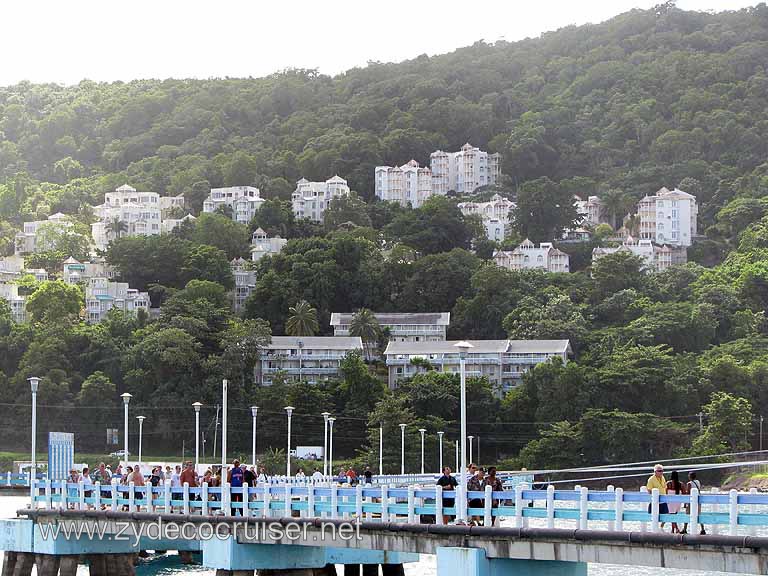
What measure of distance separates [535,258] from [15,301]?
59.4 metres

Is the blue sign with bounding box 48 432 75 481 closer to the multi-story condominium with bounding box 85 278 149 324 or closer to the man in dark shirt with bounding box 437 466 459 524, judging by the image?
the man in dark shirt with bounding box 437 466 459 524

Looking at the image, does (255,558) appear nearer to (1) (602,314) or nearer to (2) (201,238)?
(1) (602,314)

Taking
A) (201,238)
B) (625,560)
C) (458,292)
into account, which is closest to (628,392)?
(458,292)

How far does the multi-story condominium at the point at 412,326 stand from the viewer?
16675 centimetres

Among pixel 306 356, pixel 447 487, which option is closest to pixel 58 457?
pixel 447 487

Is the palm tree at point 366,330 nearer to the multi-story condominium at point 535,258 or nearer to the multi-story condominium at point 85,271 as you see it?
the multi-story condominium at point 535,258

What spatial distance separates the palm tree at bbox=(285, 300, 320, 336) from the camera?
542 feet

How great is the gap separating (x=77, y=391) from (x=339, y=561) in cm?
10855

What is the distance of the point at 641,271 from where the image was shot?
177 m

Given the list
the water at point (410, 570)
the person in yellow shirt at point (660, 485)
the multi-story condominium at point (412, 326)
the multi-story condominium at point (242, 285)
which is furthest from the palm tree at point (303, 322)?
the person in yellow shirt at point (660, 485)

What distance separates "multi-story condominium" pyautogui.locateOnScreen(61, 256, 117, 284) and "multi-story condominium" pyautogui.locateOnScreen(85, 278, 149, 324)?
585cm

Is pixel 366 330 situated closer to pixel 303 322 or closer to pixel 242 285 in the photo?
pixel 303 322

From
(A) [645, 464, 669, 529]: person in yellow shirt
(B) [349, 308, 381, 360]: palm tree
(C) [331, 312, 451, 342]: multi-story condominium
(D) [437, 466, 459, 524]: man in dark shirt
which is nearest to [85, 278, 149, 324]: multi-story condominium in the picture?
(C) [331, 312, 451, 342]: multi-story condominium

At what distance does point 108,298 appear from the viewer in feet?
592
